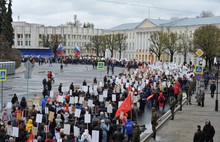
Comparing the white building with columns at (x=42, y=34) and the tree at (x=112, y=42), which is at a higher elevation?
the white building with columns at (x=42, y=34)

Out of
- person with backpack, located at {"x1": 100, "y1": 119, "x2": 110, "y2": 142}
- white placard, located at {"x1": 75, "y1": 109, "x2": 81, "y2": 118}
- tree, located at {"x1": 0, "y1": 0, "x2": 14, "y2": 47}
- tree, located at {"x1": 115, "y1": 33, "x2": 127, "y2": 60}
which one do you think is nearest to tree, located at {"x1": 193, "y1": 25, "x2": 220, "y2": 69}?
tree, located at {"x1": 0, "y1": 0, "x2": 14, "y2": 47}

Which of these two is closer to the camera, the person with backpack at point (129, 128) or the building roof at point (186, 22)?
the person with backpack at point (129, 128)

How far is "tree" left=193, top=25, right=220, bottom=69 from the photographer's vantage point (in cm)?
6038

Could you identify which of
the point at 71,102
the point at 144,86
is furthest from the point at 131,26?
the point at 71,102

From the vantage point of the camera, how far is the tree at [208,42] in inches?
2377

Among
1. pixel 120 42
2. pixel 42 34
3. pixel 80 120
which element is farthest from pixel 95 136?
pixel 42 34

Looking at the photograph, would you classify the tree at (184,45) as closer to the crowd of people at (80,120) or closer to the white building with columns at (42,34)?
the white building with columns at (42,34)

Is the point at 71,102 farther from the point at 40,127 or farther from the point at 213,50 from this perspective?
the point at 213,50

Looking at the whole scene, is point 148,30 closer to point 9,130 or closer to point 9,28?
point 9,28

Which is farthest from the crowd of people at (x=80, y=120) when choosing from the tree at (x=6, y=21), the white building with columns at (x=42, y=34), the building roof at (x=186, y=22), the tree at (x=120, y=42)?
the white building with columns at (x=42, y=34)

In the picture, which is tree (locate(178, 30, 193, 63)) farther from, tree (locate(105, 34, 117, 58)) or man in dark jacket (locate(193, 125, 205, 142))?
man in dark jacket (locate(193, 125, 205, 142))

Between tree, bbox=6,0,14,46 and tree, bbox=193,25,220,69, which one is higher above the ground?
tree, bbox=6,0,14,46

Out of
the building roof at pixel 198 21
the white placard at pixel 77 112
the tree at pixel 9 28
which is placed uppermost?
the building roof at pixel 198 21

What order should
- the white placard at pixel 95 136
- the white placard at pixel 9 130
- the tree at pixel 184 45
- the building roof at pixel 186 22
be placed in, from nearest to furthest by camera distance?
the white placard at pixel 95 136, the white placard at pixel 9 130, the tree at pixel 184 45, the building roof at pixel 186 22
